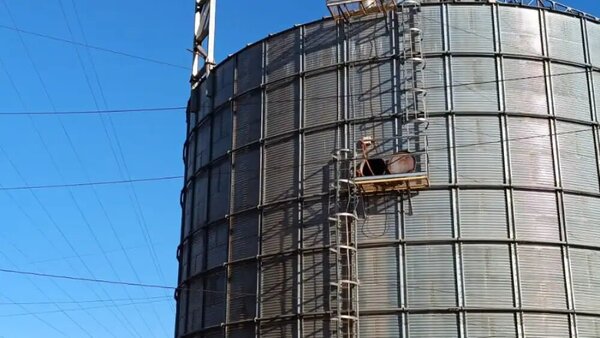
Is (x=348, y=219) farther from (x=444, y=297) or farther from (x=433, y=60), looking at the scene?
(x=433, y=60)

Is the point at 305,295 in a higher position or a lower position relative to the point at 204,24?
lower

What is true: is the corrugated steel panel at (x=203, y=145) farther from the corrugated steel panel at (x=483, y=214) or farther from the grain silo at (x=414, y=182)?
the corrugated steel panel at (x=483, y=214)

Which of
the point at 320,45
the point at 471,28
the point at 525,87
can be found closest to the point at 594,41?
the point at 525,87

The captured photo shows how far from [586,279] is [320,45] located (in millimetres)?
9596

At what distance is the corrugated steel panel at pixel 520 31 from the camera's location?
21547 millimetres

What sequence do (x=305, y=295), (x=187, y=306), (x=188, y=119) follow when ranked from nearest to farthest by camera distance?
(x=305, y=295) → (x=187, y=306) → (x=188, y=119)

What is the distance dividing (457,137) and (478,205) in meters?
1.89

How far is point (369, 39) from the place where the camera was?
2194 centimetres

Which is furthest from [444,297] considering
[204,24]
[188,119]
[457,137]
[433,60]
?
[204,24]

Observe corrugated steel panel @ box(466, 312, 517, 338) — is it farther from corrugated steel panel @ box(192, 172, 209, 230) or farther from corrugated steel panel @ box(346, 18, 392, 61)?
corrugated steel panel @ box(192, 172, 209, 230)

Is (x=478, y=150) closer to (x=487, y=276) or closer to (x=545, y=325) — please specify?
(x=487, y=276)

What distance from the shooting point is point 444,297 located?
62.5 feet

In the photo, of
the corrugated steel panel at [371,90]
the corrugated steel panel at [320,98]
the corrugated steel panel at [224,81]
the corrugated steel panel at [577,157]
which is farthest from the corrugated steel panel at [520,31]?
the corrugated steel panel at [224,81]

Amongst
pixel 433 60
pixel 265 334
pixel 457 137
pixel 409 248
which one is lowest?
pixel 265 334
